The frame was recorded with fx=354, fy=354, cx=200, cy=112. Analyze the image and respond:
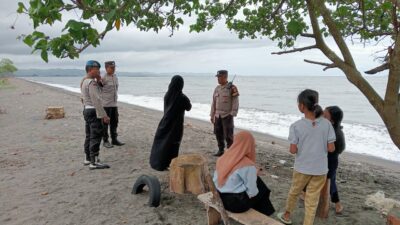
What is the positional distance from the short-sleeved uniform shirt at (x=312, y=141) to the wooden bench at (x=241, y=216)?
2.49ft

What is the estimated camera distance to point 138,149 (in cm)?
909

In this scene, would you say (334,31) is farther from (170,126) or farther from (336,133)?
(170,126)

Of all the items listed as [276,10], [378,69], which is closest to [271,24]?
[276,10]

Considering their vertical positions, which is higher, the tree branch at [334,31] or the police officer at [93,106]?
the tree branch at [334,31]

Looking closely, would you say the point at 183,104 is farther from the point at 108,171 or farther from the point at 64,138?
the point at 64,138

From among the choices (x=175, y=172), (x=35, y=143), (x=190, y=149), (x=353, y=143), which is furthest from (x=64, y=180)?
(x=353, y=143)

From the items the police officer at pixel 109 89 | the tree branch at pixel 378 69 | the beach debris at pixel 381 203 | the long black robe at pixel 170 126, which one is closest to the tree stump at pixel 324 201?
the beach debris at pixel 381 203

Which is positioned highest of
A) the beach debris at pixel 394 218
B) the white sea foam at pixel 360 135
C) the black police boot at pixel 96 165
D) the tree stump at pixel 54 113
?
the beach debris at pixel 394 218

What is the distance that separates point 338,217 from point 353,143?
9984 millimetres

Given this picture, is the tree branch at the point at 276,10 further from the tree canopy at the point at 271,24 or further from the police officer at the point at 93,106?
the police officer at the point at 93,106

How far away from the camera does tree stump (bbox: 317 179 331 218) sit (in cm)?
474

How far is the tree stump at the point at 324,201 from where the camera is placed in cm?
474

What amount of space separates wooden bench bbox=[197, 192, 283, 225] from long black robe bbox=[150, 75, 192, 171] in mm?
1840

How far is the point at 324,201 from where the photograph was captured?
4809 millimetres
